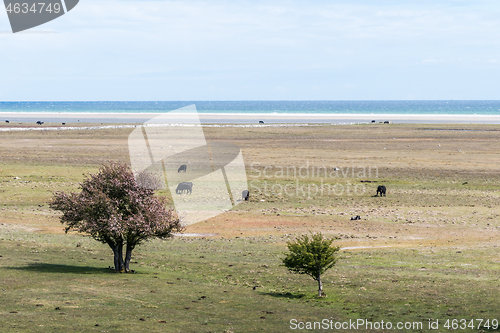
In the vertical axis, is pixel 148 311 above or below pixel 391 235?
above

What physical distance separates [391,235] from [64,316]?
23472 mm

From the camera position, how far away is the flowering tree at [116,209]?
72.3ft

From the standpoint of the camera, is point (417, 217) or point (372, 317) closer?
point (372, 317)

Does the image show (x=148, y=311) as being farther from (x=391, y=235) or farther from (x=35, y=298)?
(x=391, y=235)

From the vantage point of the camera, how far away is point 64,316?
16.2 metres

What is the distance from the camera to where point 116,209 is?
22.4 m

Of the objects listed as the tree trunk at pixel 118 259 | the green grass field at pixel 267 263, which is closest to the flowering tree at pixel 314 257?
the green grass field at pixel 267 263

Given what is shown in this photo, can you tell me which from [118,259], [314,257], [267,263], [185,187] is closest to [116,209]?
[118,259]

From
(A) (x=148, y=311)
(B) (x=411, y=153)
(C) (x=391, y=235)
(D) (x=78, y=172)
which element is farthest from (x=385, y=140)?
(A) (x=148, y=311)

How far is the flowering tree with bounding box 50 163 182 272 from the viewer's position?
22.0m

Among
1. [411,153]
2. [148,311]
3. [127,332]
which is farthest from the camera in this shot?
[411,153]

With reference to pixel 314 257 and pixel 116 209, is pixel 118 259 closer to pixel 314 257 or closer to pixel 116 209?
pixel 116 209

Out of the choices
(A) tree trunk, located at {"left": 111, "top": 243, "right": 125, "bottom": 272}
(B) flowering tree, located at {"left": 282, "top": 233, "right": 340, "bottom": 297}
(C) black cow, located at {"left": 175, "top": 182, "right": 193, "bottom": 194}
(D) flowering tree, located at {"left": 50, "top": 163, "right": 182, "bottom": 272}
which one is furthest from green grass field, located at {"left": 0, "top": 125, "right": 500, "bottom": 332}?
(C) black cow, located at {"left": 175, "top": 182, "right": 193, "bottom": 194}

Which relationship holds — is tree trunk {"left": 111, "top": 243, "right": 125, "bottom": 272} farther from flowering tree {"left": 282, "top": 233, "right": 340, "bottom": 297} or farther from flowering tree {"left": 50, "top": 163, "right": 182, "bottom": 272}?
flowering tree {"left": 282, "top": 233, "right": 340, "bottom": 297}
